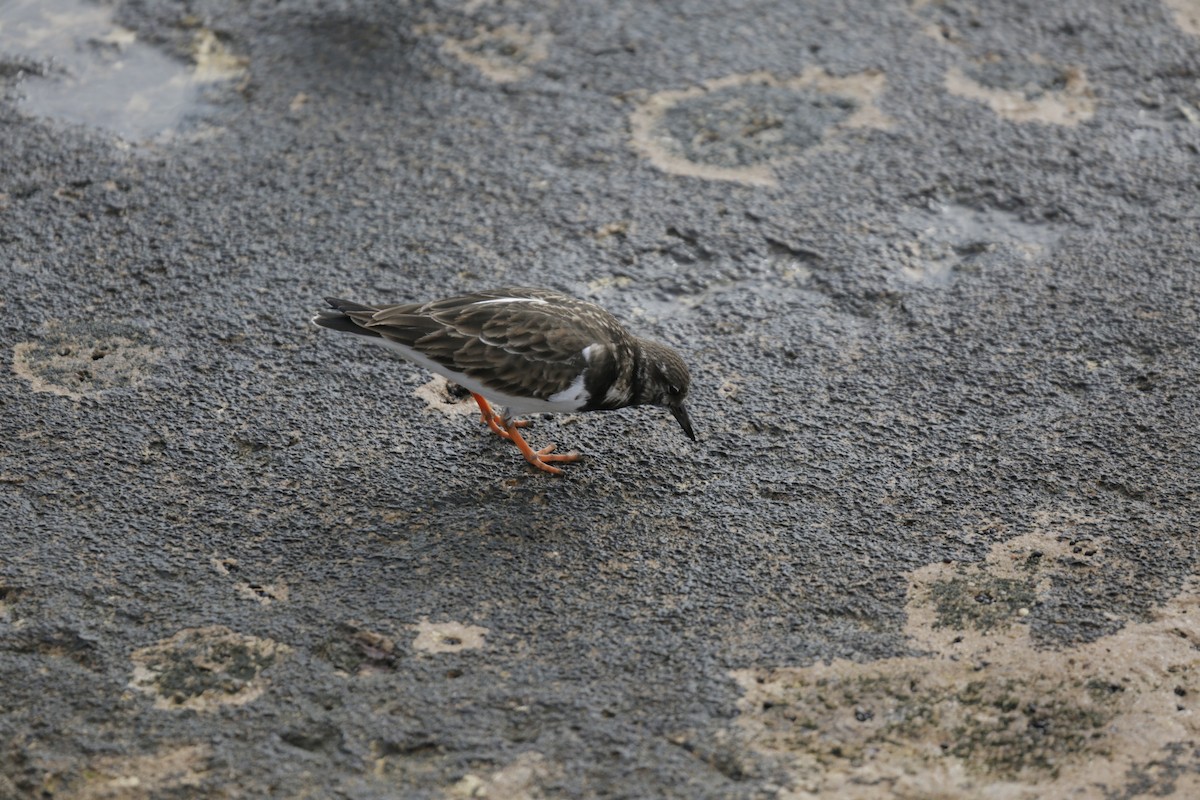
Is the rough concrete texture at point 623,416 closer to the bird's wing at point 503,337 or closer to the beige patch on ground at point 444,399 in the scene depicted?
the beige patch on ground at point 444,399

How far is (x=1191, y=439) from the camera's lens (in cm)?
457

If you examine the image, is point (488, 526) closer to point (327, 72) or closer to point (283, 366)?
point (283, 366)

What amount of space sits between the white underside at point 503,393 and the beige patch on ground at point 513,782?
1.34m

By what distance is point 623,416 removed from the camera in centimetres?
481

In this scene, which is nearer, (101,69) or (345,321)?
(345,321)

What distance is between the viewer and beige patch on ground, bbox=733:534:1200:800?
3.35 m

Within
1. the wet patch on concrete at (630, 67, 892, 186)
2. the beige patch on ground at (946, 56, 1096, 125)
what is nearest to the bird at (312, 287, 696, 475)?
the wet patch on concrete at (630, 67, 892, 186)

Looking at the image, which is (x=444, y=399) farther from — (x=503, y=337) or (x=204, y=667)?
(x=204, y=667)

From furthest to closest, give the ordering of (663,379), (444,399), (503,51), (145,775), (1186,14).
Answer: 1. (1186,14)
2. (503,51)
3. (444,399)
4. (663,379)
5. (145,775)

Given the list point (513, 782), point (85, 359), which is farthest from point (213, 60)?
point (513, 782)

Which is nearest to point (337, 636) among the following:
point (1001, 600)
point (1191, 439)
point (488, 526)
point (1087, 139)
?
point (488, 526)

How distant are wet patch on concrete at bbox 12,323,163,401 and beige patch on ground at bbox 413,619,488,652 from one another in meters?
1.66

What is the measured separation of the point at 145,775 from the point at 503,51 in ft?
14.5

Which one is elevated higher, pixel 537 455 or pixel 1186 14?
pixel 1186 14
